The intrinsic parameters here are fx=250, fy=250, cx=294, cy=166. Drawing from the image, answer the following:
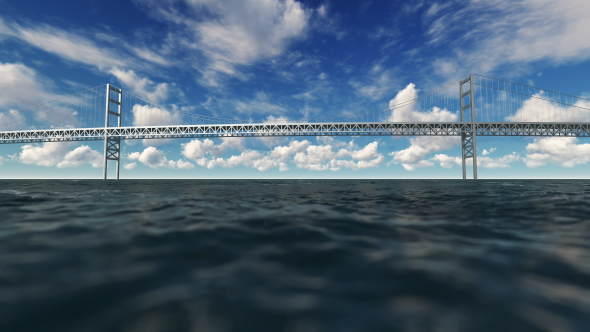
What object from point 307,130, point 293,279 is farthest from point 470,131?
point 293,279

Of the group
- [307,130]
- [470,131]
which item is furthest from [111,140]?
[470,131]

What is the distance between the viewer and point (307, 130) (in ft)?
148

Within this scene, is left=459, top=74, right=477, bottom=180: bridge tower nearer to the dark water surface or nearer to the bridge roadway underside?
the bridge roadway underside

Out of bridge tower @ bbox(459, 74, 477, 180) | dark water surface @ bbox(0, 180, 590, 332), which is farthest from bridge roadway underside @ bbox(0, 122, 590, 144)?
dark water surface @ bbox(0, 180, 590, 332)

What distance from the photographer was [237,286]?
1813 mm

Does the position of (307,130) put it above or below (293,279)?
above

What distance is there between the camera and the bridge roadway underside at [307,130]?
43094 millimetres

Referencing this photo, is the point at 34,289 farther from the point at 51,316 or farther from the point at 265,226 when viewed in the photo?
the point at 265,226

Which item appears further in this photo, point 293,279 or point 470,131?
point 470,131

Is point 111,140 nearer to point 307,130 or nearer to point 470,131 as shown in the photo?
point 307,130

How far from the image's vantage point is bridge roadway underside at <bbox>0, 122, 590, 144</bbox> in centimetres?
4309

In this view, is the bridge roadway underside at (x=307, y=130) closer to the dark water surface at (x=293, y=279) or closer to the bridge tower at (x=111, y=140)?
the bridge tower at (x=111, y=140)

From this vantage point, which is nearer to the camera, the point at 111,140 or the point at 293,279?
the point at 293,279

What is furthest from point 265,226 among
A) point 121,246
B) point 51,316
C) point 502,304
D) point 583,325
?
point 583,325
